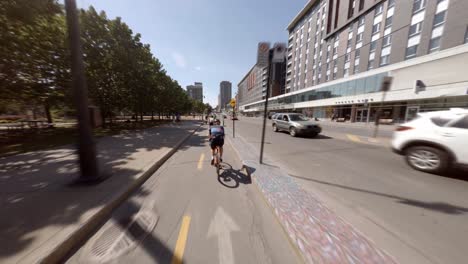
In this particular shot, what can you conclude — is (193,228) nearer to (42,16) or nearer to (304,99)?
(42,16)

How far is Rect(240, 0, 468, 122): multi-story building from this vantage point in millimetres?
20281

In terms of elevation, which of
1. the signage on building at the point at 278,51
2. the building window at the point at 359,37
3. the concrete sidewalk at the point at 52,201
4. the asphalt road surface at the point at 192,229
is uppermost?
the building window at the point at 359,37

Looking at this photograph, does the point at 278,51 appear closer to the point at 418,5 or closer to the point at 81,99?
the point at 81,99

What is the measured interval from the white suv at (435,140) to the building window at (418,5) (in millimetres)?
32833

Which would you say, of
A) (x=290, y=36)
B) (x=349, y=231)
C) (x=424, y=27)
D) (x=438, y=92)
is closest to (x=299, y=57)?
(x=290, y=36)

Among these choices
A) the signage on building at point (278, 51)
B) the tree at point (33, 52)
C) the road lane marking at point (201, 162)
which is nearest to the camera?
the signage on building at point (278, 51)

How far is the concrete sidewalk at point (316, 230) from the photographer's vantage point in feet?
6.76

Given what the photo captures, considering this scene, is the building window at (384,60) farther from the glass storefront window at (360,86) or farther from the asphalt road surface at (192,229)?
the asphalt road surface at (192,229)

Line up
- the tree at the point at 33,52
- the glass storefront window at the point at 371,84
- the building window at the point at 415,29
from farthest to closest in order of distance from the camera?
the glass storefront window at the point at 371,84
the building window at the point at 415,29
the tree at the point at 33,52

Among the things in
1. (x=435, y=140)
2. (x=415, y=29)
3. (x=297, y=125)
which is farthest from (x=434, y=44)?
(x=435, y=140)

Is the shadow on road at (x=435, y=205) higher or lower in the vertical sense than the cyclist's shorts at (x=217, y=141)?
lower

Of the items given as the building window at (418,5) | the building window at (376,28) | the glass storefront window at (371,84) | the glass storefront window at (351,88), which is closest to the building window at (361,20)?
the building window at (376,28)

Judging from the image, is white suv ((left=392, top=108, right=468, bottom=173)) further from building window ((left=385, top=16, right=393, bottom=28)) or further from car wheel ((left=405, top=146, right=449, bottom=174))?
building window ((left=385, top=16, right=393, bottom=28))

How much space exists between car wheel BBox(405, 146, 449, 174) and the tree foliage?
17615mm
